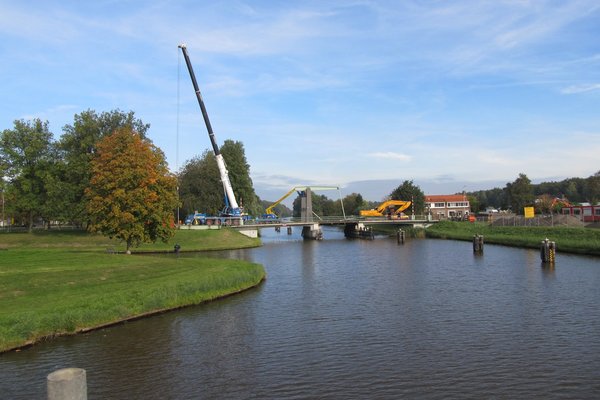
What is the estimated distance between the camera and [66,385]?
6.26 m

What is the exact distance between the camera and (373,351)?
66.3ft

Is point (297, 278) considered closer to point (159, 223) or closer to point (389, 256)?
point (159, 223)

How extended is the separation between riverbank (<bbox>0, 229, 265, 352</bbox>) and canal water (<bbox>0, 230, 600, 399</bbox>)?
92 centimetres

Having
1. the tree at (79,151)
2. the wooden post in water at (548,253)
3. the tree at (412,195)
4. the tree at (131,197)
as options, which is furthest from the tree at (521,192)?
the tree at (131,197)

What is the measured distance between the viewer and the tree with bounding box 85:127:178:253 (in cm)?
4531

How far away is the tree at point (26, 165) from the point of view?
78.1m

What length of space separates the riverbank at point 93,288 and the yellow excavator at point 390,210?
81686 millimetres

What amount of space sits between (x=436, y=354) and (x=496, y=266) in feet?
104

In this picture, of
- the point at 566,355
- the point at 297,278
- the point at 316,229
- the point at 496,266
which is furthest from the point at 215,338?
the point at 316,229

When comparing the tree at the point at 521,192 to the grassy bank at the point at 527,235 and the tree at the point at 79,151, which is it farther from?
the tree at the point at 79,151

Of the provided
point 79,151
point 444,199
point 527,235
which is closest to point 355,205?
point 444,199

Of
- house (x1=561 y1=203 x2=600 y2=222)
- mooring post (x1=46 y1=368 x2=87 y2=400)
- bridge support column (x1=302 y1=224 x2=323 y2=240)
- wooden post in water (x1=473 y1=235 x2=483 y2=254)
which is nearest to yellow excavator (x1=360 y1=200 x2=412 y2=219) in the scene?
bridge support column (x1=302 y1=224 x2=323 y2=240)

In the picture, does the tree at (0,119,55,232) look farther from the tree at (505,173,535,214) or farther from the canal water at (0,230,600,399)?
the tree at (505,173,535,214)

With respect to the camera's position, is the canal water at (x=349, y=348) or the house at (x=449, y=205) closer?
the canal water at (x=349, y=348)
